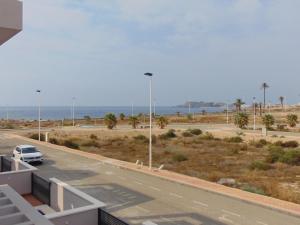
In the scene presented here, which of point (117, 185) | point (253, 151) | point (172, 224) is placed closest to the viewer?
point (172, 224)

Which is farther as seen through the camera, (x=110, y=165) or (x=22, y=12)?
(x=110, y=165)

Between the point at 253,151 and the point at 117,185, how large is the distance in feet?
80.3

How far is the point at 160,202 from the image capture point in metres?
17.3

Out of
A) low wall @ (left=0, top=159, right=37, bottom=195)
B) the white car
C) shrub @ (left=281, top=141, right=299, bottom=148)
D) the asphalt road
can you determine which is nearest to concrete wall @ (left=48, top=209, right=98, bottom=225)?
the asphalt road

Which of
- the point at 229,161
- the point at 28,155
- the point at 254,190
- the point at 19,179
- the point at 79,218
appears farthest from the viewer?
the point at 229,161

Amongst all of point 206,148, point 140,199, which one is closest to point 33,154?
point 140,199

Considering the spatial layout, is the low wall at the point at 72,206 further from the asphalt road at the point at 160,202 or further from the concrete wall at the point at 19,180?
the asphalt road at the point at 160,202

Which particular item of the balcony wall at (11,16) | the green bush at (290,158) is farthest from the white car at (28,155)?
the balcony wall at (11,16)

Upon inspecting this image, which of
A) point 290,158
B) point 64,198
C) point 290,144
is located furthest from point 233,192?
point 290,144

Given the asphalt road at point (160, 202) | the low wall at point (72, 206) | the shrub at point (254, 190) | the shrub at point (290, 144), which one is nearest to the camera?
the low wall at point (72, 206)

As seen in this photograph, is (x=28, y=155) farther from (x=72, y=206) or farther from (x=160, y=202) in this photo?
(x=72, y=206)

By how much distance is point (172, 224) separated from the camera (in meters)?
14.2

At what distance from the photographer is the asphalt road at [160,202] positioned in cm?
1477

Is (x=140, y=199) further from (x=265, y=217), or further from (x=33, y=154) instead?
(x=33, y=154)
